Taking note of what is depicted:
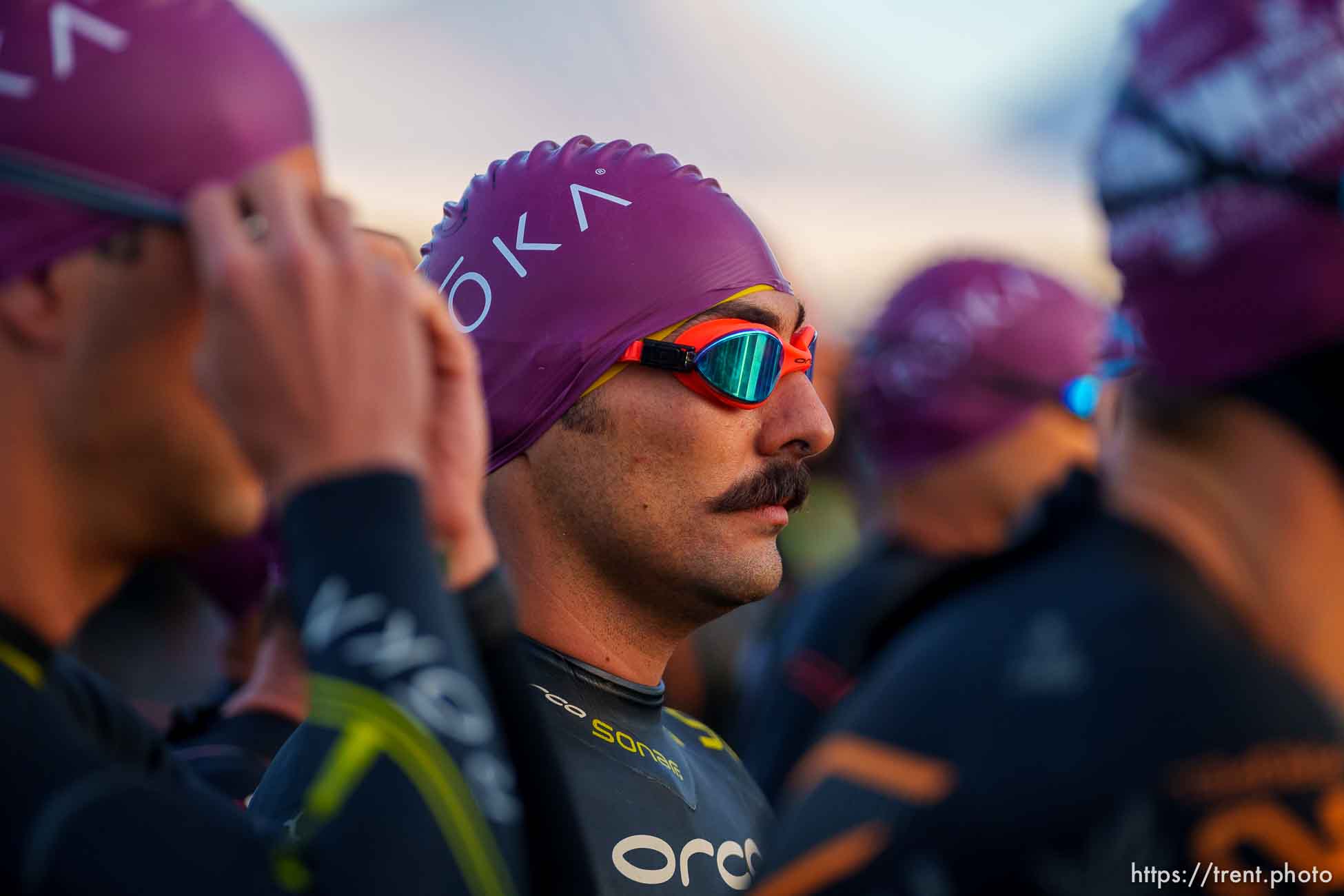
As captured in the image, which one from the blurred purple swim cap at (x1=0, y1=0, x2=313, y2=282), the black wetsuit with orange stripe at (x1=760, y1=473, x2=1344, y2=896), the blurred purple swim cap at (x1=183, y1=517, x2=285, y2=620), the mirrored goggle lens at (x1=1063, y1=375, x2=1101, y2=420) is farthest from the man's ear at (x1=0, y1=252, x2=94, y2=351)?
the mirrored goggle lens at (x1=1063, y1=375, x2=1101, y2=420)

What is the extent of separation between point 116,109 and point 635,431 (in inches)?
68.3

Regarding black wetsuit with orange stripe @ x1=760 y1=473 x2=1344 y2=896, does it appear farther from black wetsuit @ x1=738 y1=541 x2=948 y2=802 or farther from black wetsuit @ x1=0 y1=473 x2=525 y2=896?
black wetsuit @ x1=738 y1=541 x2=948 y2=802

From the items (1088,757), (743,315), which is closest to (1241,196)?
(1088,757)

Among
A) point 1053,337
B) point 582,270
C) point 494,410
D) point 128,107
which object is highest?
point 128,107

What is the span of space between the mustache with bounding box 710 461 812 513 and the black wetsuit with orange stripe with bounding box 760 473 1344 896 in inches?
64.4

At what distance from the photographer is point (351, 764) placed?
194cm

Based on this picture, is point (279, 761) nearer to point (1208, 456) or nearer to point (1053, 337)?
point (1208, 456)

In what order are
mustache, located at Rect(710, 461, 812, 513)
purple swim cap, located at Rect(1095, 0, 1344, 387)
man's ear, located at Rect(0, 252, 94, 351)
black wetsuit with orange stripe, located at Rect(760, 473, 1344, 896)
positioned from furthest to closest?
mustache, located at Rect(710, 461, 812, 513) < man's ear, located at Rect(0, 252, 94, 351) < purple swim cap, located at Rect(1095, 0, 1344, 387) < black wetsuit with orange stripe, located at Rect(760, 473, 1344, 896)

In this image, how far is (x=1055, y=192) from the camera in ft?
374

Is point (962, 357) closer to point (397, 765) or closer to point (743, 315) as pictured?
point (743, 315)

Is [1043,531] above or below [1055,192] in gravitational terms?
above

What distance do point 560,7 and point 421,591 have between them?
507ft

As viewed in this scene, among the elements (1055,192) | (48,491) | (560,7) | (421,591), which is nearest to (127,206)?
(48,491)

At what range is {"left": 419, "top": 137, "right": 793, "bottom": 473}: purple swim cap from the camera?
3.69 m
